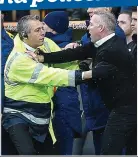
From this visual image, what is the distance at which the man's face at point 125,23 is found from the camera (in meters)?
6.10

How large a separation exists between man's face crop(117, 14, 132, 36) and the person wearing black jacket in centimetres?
79

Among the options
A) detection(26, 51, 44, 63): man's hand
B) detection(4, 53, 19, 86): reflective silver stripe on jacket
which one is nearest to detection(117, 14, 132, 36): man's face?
detection(26, 51, 44, 63): man's hand

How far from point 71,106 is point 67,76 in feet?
2.61

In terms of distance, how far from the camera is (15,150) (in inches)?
223

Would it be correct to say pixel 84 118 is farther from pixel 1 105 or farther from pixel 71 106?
pixel 1 105

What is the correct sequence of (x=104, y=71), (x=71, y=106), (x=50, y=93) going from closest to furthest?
(x=104, y=71)
(x=50, y=93)
(x=71, y=106)

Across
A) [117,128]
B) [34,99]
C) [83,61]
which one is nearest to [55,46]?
[83,61]

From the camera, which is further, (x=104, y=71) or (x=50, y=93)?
(x=50, y=93)

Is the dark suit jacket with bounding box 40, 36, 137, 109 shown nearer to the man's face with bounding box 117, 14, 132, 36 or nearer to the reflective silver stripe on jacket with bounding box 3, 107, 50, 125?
the reflective silver stripe on jacket with bounding box 3, 107, 50, 125

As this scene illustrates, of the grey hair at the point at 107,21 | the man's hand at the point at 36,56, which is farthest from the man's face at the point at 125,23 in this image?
the man's hand at the point at 36,56

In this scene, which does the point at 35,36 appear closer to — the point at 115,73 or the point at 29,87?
the point at 29,87

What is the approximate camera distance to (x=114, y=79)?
17.1 ft

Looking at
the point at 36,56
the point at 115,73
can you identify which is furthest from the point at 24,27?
the point at 115,73

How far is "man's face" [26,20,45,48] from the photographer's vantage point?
5414 mm
